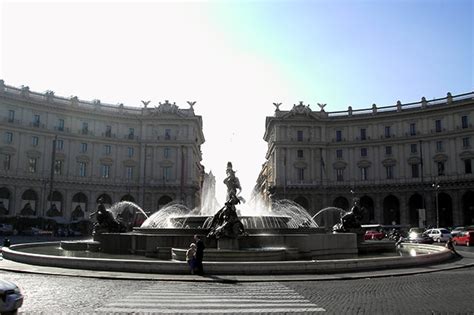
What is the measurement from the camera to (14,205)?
76.0 meters

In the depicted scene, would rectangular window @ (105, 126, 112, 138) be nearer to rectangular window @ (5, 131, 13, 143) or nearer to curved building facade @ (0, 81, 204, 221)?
curved building facade @ (0, 81, 204, 221)

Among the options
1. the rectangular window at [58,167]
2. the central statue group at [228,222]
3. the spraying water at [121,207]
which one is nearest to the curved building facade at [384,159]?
the spraying water at [121,207]

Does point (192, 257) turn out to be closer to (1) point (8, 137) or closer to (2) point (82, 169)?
(1) point (8, 137)

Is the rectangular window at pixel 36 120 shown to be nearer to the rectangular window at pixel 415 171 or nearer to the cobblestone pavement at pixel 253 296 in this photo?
the rectangular window at pixel 415 171

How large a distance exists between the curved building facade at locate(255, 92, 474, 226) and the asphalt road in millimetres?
66453

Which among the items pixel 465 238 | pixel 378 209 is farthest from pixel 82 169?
pixel 465 238

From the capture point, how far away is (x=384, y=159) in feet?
293

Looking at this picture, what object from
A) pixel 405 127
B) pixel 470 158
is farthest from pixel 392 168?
pixel 470 158

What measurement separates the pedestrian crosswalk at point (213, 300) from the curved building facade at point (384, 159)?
6853 centimetres

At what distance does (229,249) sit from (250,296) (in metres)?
7.83

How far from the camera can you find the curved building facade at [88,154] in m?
78.7

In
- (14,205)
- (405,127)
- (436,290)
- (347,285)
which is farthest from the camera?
(405,127)

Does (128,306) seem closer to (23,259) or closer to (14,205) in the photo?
(23,259)

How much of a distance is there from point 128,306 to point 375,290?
24.2 ft
